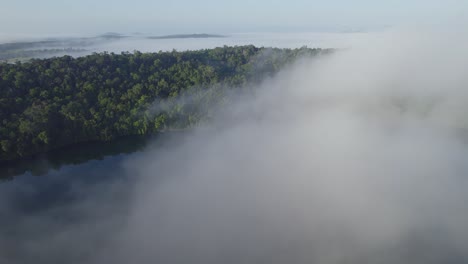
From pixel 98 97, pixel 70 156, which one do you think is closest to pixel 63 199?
pixel 70 156

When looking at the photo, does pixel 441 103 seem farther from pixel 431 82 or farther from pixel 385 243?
pixel 385 243

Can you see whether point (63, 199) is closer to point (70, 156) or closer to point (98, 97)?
point (70, 156)

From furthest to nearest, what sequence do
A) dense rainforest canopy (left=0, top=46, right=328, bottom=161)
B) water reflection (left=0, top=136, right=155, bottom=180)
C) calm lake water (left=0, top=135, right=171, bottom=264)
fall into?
dense rainforest canopy (left=0, top=46, right=328, bottom=161) < water reflection (left=0, top=136, right=155, bottom=180) < calm lake water (left=0, top=135, right=171, bottom=264)

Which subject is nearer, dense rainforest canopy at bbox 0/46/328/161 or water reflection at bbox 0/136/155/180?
water reflection at bbox 0/136/155/180

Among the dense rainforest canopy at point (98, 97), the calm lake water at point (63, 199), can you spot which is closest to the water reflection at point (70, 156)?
the calm lake water at point (63, 199)

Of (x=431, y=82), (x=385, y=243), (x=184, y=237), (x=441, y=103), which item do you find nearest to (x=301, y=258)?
(x=385, y=243)

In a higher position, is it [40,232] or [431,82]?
[431,82]

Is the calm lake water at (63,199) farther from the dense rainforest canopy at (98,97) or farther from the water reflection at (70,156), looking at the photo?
the dense rainforest canopy at (98,97)

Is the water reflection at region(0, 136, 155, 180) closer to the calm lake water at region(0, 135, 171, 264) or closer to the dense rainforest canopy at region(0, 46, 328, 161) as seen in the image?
the calm lake water at region(0, 135, 171, 264)

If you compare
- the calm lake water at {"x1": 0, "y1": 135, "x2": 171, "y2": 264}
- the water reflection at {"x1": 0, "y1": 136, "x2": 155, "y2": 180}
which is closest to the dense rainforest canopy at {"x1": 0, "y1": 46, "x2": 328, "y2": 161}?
the water reflection at {"x1": 0, "y1": 136, "x2": 155, "y2": 180}
